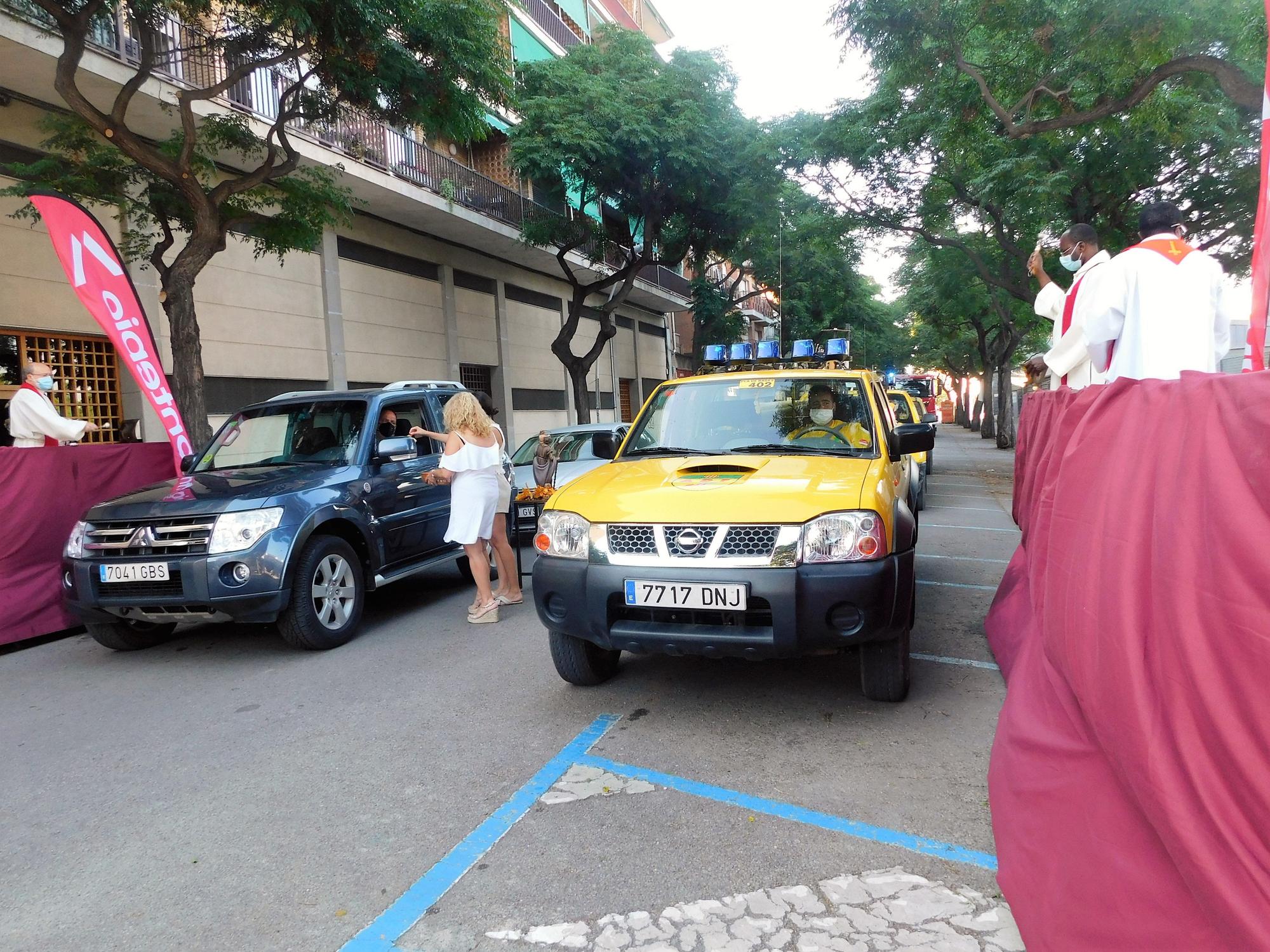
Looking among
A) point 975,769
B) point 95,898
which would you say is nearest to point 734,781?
point 975,769

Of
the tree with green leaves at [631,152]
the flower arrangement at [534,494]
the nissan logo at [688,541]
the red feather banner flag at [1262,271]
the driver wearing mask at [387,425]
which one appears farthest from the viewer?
the tree with green leaves at [631,152]

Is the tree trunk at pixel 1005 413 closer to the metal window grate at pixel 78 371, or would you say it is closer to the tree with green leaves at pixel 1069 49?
the tree with green leaves at pixel 1069 49

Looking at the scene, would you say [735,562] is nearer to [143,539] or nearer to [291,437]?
[143,539]

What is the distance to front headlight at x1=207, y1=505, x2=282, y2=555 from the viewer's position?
493 centimetres

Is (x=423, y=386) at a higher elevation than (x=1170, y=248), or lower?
lower

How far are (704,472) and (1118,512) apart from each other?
2.24m

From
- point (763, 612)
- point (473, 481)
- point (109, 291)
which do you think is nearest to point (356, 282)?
point (109, 291)

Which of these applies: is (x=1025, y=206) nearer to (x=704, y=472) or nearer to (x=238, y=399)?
(x=704, y=472)

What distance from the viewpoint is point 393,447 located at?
595 centimetres

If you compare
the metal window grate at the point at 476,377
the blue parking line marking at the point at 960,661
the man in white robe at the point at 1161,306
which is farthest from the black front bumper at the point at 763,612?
the metal window grate at the point at 476,377

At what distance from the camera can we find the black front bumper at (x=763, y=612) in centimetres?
339

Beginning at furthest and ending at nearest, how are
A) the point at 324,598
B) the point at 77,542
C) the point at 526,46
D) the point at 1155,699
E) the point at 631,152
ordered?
1. the point at 526,46
2. the point at 631,152
3. the point at 324,598
4. the point at 77,542
5. the point at 1155,699

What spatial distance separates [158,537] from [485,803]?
3224 mm

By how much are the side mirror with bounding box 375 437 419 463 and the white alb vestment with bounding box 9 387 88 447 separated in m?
2.88
